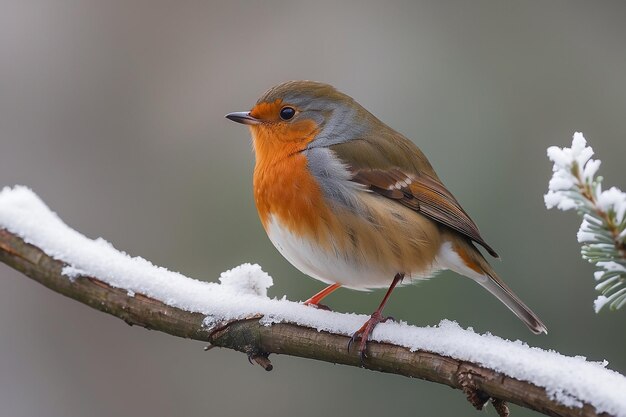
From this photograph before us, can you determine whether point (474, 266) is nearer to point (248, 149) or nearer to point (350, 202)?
point (350, 202)

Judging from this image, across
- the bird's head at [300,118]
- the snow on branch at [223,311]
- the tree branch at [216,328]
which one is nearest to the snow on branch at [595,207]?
the snow on branch at [223,311]

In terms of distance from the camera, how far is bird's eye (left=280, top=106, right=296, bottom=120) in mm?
3627

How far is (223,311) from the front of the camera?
262cm

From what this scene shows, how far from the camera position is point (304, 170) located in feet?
10.8

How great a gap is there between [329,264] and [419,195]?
58 centimetres

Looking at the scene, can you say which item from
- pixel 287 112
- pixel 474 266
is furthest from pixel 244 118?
pixel 474 266

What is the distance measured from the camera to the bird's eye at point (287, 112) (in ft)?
11.9

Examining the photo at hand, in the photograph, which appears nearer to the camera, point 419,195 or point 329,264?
point 329,264

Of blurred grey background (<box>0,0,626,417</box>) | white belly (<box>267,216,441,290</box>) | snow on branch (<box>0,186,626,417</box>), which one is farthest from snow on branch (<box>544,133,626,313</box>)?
blurred grey background (<box>0,0,626,417</box>)

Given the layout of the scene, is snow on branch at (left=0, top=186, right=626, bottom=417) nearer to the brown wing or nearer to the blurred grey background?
the brown wing

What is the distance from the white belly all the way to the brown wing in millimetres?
265

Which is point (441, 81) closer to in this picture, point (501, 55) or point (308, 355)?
point (501, 55)

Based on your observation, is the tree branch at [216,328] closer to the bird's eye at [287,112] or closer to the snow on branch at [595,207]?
the snow on branch at [595,207]

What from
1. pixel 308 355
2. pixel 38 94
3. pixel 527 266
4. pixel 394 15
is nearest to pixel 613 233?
pixel 308 355
